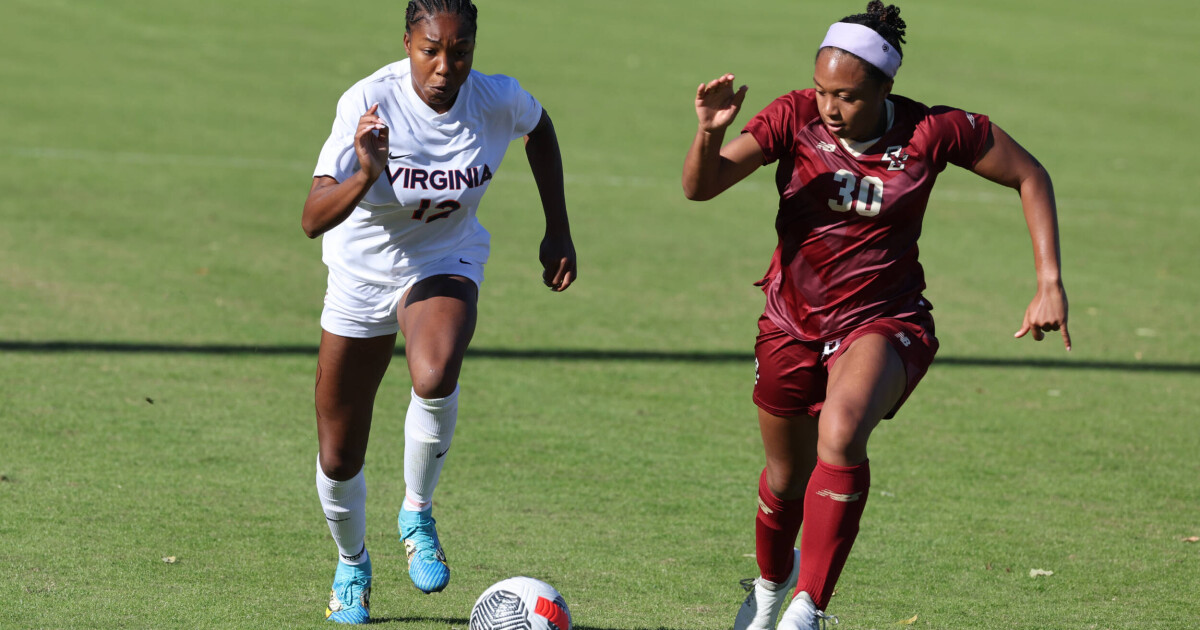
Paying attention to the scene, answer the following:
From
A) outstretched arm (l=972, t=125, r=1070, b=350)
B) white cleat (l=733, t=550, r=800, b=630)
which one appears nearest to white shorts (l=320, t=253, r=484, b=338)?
white cleat (l=733, t=550, r=800, b=630)

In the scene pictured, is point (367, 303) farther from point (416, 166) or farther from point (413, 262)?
point (416, 166)

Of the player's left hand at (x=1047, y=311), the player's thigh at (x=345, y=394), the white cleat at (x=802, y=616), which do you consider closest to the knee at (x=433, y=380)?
the player's thigh at (x=345, y=394)

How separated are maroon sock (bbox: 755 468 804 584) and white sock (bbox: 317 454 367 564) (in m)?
1.52

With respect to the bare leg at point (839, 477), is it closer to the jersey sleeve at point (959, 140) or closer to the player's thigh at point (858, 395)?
the player's thigh at point (858, 395)

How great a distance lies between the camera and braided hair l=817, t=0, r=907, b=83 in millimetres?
4605

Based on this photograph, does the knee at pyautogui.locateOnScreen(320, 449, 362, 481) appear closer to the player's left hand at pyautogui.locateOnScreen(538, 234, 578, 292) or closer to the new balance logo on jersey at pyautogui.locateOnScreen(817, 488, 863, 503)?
the player's left hand at pyautogui.locateOnScreen(538, 234, 578, 292)

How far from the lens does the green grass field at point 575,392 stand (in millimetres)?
5730

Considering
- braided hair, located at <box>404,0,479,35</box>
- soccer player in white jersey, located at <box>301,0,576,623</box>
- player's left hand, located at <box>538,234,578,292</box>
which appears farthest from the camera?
player's left hand, located at <box>538,234,578,292</box>

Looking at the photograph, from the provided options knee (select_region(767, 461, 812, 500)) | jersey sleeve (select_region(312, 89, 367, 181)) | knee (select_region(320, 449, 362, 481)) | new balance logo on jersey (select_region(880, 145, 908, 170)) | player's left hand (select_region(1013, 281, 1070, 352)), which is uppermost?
new balance logo on jersey (select_region(880, 145, 908, 170))

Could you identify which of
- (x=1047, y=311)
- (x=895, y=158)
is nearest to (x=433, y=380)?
(x=895, y=158)

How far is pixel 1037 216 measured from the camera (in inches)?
187

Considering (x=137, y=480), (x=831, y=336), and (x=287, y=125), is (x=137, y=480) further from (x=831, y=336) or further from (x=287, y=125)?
(x=287, y=125)

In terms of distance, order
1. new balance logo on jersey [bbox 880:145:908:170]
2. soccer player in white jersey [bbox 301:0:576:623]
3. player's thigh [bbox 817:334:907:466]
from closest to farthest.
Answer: player's thigh [bbox 817:334:907:466] → new balance logo on jersey [bbox 880:145:908:170] → soccer player in white jersey [bbox 301:0:576:623]

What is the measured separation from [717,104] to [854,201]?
0.60 m
